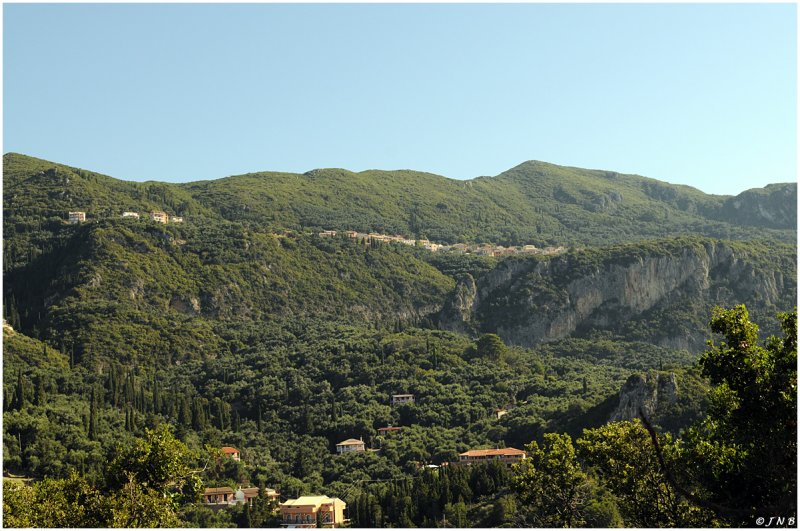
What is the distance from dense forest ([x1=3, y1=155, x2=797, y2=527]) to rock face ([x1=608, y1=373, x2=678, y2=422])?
0.73 feet

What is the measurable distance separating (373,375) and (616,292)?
64790 mm

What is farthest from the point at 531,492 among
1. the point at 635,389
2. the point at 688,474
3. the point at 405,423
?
the point at 405,423

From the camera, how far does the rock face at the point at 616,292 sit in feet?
564

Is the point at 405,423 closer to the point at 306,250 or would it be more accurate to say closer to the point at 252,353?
the point at 252,353

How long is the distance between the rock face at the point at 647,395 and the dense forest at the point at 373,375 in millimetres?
222

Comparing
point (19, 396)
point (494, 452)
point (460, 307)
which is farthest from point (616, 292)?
point (19, 396)

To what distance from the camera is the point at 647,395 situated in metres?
93.4

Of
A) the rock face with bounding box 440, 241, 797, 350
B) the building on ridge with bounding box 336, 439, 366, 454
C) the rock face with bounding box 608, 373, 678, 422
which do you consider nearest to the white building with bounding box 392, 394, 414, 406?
the building on ridge with bounding box 336, 439, 366, 454

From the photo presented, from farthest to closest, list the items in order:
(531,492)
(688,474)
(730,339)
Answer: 1. (531,492)
2. (688,474)
3. (730,339)

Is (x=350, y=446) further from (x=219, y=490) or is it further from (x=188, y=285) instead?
(x=188, y=285)

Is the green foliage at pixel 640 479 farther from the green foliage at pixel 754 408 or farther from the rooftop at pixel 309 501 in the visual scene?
the rooftop at pixel 309 501

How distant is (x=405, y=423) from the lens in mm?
112750

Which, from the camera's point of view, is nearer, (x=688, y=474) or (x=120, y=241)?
(x=688, y=474)

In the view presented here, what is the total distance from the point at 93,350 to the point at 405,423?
142 ft
